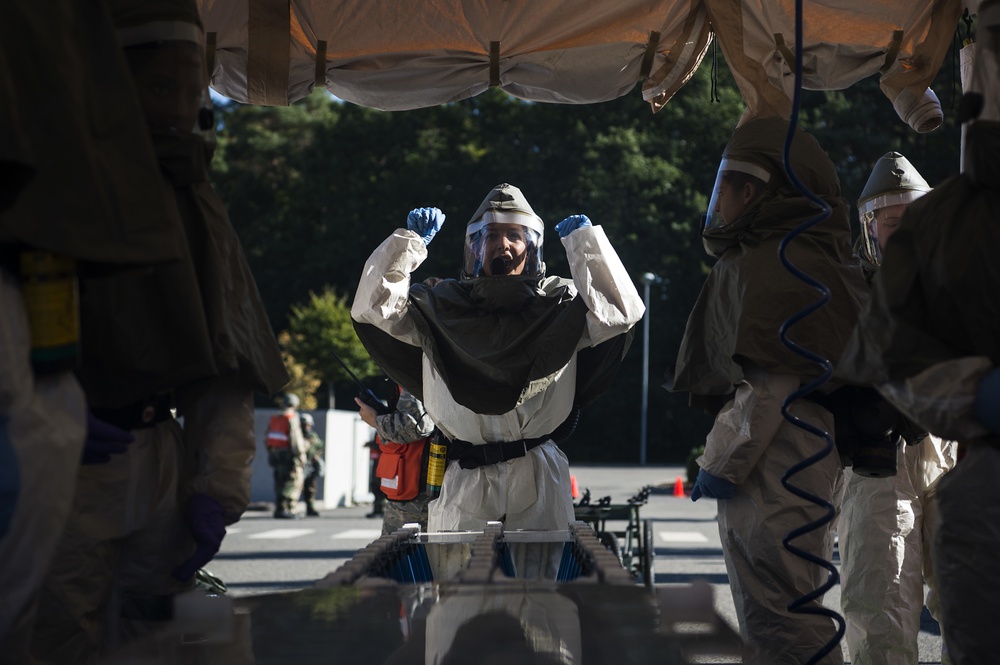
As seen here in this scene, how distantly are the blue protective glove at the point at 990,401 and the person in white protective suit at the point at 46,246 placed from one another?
5.69ft

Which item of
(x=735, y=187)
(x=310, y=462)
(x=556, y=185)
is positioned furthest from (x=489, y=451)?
(x=556, y=185)

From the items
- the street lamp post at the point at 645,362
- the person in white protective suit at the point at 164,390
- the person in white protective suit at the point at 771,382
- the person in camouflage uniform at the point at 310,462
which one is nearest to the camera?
the person in white protective suit at the point at 164,390

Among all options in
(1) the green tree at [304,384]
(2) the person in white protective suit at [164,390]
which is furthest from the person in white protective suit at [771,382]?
(1) the green tree at [304,384]

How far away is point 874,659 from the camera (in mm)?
4957

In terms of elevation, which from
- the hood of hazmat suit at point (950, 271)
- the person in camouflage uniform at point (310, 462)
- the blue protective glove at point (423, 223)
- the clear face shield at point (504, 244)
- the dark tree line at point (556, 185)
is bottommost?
the person in camouflage uniform at point (310, 462)

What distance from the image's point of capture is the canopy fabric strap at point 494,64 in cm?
568

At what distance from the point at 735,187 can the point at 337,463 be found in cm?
1853

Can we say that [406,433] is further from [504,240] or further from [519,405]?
[519,405]

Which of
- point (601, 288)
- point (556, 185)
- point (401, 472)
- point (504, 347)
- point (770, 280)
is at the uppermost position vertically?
point (556, 185)

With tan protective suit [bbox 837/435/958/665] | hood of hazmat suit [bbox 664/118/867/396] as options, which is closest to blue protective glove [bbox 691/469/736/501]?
hood of hazmat suit [bbox 664/118/867/396]

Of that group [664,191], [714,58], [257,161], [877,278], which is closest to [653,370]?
[664,191]

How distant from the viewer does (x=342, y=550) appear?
42.0 ft

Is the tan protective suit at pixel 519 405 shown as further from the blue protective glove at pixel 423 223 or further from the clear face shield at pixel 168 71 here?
the clear face shield at pixel 168 71

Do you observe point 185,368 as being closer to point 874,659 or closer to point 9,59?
point 9,59
